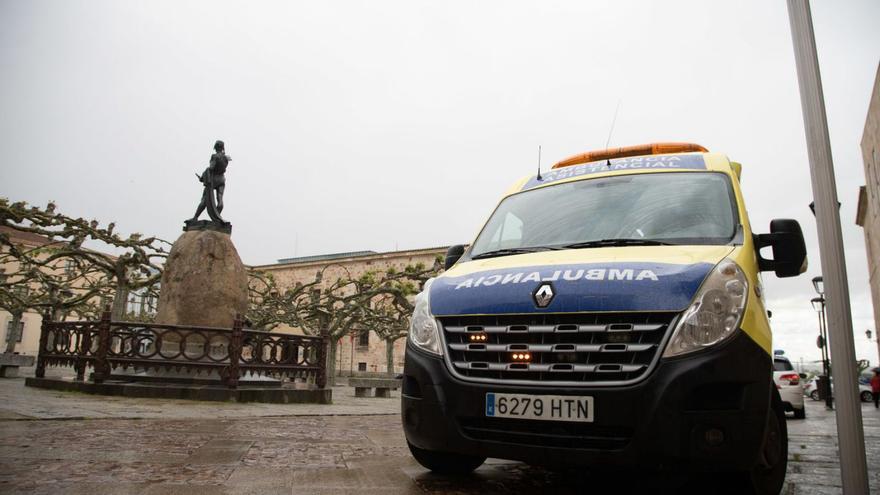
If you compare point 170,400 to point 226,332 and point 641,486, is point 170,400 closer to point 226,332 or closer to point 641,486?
point 226,332

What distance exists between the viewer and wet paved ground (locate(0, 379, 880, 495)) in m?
3.48

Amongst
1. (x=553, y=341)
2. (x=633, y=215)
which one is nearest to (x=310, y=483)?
(x=553, y=341)

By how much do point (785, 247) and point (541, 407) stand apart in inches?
79.5

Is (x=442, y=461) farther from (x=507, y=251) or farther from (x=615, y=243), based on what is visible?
(x=615, y=243)

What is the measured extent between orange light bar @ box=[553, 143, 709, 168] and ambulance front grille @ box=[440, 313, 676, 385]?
8.56ft

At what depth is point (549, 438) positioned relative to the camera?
311cm

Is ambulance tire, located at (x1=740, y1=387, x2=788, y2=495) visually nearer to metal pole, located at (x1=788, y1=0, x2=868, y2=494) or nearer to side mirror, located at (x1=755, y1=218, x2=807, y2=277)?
metal pole, located at (x1=788, y1=0, x2=868, y2=494)

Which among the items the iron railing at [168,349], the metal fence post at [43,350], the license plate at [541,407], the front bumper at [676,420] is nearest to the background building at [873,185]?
the iron railing at [168,349]

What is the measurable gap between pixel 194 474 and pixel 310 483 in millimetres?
773

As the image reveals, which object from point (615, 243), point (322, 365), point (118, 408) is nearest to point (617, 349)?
point (615, 243)

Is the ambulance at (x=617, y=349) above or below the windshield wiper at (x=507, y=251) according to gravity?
below

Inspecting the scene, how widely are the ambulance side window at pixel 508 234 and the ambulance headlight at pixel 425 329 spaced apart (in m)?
0.91

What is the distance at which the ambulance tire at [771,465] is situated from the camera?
3363 millimetres

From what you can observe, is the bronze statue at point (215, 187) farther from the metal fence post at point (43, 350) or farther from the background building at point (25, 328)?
the background building at point (25, 328)
